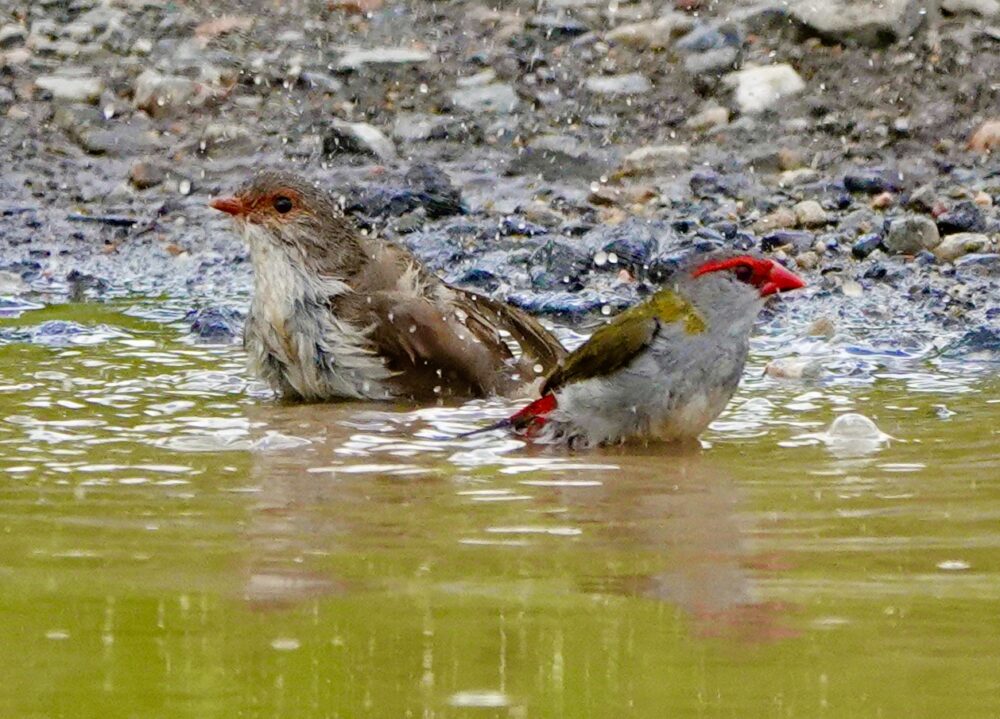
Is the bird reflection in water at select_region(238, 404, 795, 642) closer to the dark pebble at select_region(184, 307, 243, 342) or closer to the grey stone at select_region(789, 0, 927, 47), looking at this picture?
the dark pebble at select_region(184, 307, 243, 342)

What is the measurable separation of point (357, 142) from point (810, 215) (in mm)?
2625

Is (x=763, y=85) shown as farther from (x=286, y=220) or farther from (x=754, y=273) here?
(x=754, y=273)

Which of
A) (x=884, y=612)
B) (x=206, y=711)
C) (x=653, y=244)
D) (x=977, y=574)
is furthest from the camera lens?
(x=653, y=244)

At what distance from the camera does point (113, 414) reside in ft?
21.4

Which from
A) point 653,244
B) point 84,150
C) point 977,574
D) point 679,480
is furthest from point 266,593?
point 84,150

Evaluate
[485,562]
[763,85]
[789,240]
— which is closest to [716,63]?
[763,85]

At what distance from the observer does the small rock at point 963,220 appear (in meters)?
9.10

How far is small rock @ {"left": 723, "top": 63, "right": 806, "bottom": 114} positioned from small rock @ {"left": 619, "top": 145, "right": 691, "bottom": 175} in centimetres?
53

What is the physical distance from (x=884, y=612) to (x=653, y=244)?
18.2 feet

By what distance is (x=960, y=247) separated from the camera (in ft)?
29.2

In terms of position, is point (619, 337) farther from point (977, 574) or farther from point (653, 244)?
point (653, 244)

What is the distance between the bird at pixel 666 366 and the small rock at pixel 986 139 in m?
4.00

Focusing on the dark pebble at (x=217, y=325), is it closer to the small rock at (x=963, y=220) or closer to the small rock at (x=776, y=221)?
the small rock at (x=776, y=221)

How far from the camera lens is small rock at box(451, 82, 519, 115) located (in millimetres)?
10805
